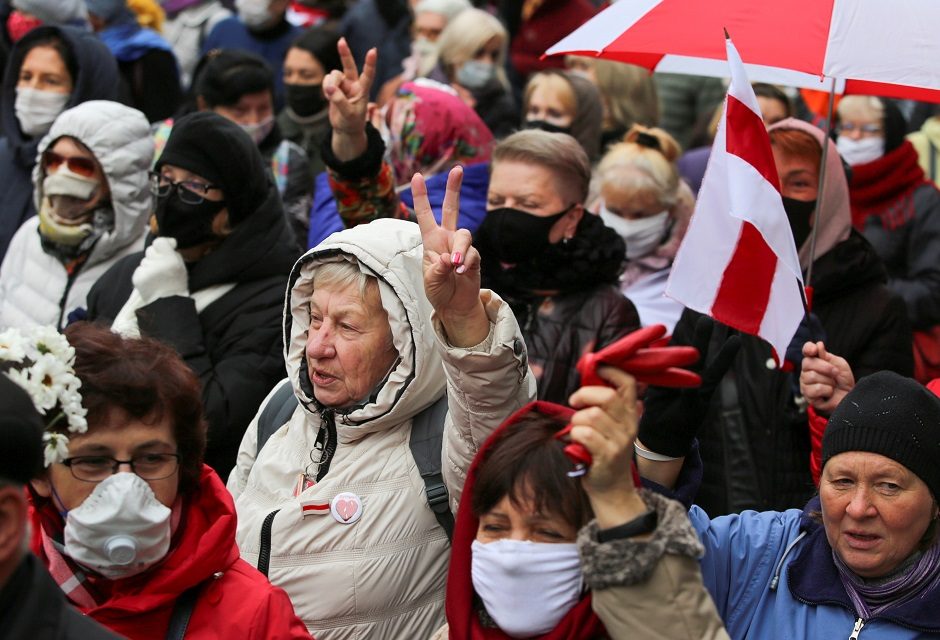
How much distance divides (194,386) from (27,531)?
111cm

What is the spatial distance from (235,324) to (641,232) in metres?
1.95

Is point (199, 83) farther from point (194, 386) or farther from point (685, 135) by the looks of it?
point (194, 386)

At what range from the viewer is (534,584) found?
2973mm

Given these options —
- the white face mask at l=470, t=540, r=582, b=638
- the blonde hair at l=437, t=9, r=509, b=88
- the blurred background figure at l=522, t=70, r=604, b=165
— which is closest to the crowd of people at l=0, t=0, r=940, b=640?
the white face mask at l=470, t=540, r=582, b=638

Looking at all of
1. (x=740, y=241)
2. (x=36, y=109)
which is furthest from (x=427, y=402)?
(x=36, y=109)

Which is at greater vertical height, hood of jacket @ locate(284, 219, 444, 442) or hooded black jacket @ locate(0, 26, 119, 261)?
hood of jacket @ locate(284, 219, 444, 442)

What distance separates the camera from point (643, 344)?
107 inches

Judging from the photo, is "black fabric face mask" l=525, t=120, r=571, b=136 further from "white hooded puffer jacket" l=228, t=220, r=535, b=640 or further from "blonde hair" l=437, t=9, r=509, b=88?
"white hooded puffer jacket" l=228, t=220, r=535, b=640

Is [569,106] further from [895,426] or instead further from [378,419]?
[895,426]

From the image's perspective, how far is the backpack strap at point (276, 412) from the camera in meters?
4.19

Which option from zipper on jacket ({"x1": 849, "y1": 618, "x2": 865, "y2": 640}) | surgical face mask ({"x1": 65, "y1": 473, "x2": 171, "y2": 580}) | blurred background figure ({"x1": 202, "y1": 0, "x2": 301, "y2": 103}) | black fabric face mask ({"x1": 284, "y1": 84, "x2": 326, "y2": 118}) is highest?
surgical face mask ({"x1": 65, "y1": 473, "x2": 171, "y2": 580})

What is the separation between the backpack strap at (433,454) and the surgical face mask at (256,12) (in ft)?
19.8

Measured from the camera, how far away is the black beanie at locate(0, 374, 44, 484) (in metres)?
2.31

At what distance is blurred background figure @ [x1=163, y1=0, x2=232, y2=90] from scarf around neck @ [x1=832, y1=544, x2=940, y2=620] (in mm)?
7721
